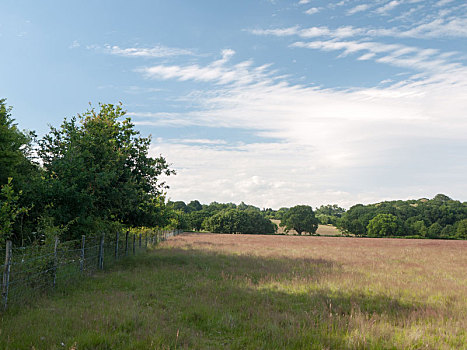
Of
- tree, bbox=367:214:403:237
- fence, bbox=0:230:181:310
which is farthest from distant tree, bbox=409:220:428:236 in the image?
fence, bbox=0:230:181:310

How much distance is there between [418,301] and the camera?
419 inches

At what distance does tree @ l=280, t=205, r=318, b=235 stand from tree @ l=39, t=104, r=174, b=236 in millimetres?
88793

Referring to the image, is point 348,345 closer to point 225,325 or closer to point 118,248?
point 225,325

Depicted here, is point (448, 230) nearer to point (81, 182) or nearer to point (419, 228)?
point (419, 228)

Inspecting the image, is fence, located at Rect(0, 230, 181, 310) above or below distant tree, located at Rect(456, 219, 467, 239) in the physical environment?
above

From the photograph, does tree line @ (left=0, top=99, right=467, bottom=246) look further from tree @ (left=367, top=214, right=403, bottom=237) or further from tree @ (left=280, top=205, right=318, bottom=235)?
tree @ (left=367, top=214, right=403, bottom=237)

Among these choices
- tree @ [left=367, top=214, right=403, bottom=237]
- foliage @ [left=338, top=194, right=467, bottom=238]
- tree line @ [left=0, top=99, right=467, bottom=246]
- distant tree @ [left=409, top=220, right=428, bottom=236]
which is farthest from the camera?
foliage @ [left=338, top=194, right=467, bottom=238]

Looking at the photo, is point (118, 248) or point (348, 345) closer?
point (348, 345)

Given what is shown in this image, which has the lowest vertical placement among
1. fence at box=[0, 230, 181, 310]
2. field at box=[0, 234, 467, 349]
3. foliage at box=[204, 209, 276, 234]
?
foliage at box=[204, 209, 276, 234]

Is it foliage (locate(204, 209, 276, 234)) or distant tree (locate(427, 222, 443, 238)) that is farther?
foliage (locate(204, 209, 276, 234))

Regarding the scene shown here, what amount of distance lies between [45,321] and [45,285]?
3.55 m

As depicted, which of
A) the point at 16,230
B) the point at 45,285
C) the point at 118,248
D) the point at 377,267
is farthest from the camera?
the point at 118,248

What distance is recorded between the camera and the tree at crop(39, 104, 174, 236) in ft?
47.6

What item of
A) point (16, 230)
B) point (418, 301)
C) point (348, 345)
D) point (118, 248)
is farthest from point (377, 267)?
point (16, 230)
